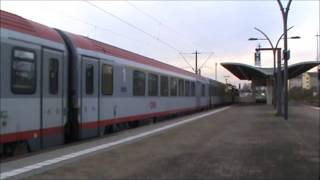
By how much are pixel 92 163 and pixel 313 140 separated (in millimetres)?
8718

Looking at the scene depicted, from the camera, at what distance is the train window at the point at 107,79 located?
66.6 feet

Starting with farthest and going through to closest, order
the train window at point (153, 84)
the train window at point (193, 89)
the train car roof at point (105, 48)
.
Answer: the train window at point (193, 89), the train window at point (153, 84), the train car roof at point (105, 48)

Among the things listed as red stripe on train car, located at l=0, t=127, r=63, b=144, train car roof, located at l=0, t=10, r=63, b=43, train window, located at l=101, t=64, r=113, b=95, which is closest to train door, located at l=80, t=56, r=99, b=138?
train window, located at l=101, t=64, r=113, b=95

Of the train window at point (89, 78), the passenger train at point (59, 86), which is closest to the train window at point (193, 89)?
the passenger train at point (59, 86)

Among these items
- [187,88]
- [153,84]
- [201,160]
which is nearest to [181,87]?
[187,88]

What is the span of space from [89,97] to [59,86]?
2.35 meters

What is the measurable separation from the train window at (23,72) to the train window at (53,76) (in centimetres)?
99

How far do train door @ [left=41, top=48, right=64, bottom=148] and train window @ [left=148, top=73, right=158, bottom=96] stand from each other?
1167 cm

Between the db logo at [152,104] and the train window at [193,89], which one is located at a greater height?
the train window at [193,89]

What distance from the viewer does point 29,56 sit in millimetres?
14688

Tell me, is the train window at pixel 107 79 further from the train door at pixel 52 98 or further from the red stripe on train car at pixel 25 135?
the red stripe on train car at pixel 25 135

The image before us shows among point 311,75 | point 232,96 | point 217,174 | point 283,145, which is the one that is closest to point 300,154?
point 283,145

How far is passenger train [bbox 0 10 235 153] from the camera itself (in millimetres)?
13938

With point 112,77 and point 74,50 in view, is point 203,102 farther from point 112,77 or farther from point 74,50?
point 74,50
